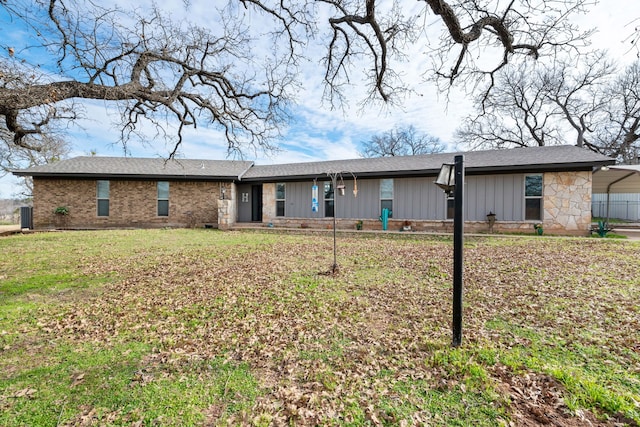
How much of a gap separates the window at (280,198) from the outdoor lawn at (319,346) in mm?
9453

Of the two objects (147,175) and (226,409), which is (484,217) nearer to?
(226,409)

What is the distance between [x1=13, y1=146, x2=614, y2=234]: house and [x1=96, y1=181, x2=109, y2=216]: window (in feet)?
0.15

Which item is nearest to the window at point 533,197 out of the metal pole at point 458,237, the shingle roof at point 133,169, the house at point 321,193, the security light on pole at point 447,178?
the house at point 321,193

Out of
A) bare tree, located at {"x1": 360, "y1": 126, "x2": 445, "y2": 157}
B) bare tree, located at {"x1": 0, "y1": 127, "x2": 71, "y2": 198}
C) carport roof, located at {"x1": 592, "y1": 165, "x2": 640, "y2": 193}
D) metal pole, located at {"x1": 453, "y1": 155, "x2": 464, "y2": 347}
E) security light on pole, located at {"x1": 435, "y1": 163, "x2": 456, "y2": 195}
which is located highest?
bare tree, located at {"x1": 360, "y1": 126, "x2": 445, "y2": 157}

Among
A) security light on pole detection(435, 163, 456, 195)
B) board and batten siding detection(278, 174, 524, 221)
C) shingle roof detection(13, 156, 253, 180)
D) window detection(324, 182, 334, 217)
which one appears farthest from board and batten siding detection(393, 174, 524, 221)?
security light on pole detection(435, 163, 456, 195)

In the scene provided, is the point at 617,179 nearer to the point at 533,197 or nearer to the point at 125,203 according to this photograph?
the point at 533,197

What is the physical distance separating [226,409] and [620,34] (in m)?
5.18

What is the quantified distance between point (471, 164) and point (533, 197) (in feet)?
8.64

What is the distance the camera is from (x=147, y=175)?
1498cm

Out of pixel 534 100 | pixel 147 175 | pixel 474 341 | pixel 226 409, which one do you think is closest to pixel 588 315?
pixel 474 341

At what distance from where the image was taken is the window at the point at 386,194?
13.7 metres

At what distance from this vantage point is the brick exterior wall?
578 inches

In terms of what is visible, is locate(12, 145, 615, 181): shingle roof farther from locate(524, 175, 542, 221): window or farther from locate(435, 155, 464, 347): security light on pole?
locate(435, 155, 464, 347): security light on pole

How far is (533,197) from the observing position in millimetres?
11289
